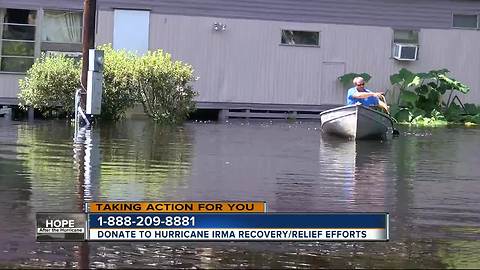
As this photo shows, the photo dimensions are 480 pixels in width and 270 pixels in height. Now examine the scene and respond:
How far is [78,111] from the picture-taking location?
22.0 m

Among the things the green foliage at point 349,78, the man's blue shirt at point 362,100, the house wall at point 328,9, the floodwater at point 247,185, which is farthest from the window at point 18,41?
the man's blue shirt at point 362,100

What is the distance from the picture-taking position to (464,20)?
33.0m

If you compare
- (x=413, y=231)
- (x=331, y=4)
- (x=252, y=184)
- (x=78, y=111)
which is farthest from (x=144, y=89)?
(x=413, y=231)

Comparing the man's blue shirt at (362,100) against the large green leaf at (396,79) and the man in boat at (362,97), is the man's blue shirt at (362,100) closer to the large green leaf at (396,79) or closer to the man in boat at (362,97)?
the man in boat at (362,97)

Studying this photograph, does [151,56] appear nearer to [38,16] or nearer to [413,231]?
[38,16]

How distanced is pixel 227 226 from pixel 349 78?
2432cm

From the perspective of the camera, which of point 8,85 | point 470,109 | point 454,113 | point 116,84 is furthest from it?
point 470,109

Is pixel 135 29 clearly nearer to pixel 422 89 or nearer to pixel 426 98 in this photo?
pixel 422 89

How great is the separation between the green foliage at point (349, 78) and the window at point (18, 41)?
35.0 feet

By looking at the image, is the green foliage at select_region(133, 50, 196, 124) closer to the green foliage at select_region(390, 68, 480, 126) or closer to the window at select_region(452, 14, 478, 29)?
the green foliage at select_region(390, 68, 480, 126)

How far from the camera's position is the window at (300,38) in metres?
31.1

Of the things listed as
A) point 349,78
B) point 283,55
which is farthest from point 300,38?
point 349,78

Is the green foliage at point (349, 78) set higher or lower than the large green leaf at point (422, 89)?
higher

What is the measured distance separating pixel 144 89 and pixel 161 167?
12.0 meters
